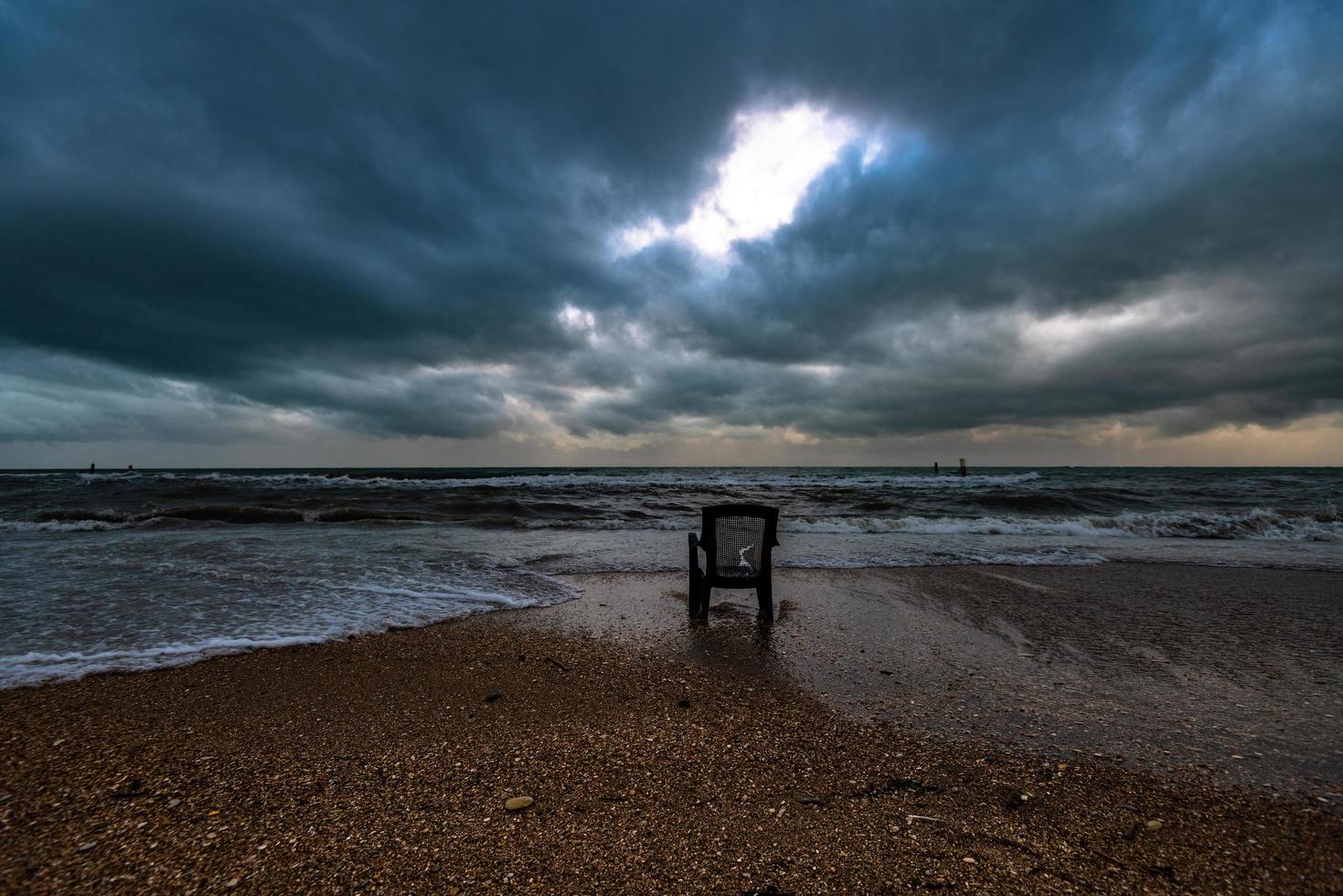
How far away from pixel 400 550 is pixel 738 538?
7.13 meters

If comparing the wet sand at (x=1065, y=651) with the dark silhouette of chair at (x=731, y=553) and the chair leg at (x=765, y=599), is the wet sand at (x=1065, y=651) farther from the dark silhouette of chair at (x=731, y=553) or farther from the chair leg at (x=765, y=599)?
the dark silhouette of chair at (x=731, y=553)

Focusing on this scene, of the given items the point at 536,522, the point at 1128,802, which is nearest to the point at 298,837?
the point at 1128,802

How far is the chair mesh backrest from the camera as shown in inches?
227

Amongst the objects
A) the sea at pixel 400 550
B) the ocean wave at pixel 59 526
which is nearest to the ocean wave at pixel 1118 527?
the sea at pixel 400 550

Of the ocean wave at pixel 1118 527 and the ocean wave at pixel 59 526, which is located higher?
the ocean wave at pixel 59 526

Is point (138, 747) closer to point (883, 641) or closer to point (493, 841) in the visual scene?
point (493, 841)

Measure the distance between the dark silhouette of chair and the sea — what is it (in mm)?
2093

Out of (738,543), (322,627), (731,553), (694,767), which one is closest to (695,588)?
(731,553)

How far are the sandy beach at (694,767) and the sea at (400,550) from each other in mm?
1230

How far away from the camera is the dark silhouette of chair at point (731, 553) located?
18.3ft

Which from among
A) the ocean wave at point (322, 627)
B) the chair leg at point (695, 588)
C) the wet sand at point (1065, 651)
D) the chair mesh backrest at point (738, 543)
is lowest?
the wet sand at point (1065, 651)

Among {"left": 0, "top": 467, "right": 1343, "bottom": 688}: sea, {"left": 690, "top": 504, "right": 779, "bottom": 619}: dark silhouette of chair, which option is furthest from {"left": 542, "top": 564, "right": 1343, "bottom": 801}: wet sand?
{"left": 0, "top": 467, "right": 1343, "bottom": 688}: sea

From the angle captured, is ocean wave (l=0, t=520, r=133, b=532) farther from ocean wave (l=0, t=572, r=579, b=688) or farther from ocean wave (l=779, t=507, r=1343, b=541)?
ocean wave (l=779, t=507, r=1343, b=541)

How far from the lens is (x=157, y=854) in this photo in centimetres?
216
